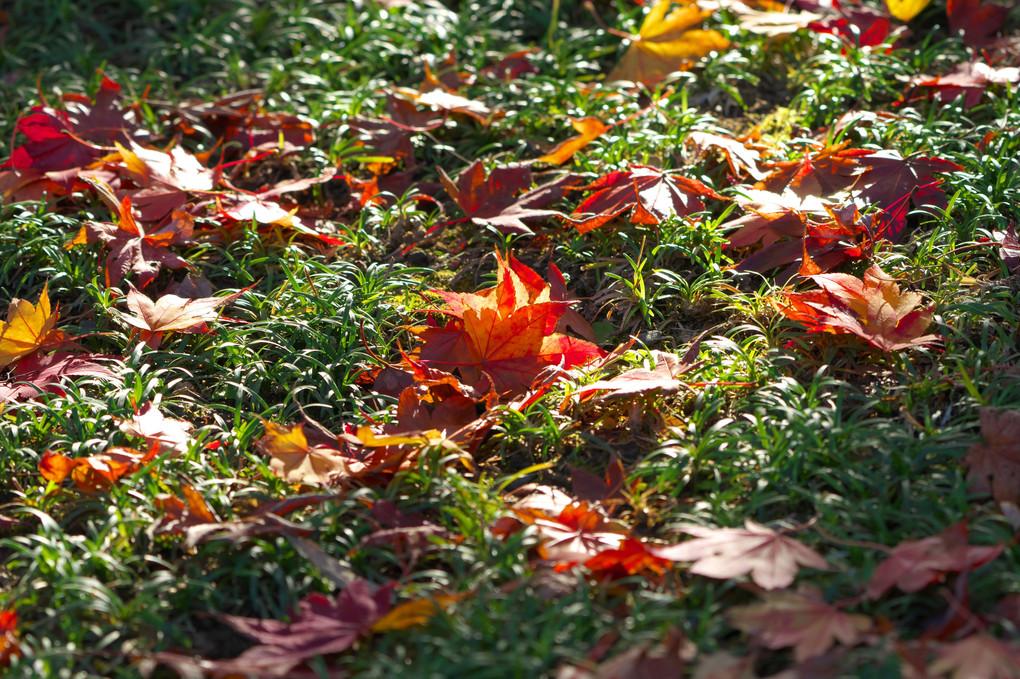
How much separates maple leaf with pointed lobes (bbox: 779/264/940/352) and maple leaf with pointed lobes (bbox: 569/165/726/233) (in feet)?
1.55

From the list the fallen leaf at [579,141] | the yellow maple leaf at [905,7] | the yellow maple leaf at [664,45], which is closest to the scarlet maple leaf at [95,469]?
the fallen leaf at [579,141]

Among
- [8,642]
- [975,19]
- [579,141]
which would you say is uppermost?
[975,19]

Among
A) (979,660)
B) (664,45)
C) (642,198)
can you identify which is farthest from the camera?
(664,45)

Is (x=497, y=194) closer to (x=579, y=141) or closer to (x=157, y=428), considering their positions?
(x=579, y=141)

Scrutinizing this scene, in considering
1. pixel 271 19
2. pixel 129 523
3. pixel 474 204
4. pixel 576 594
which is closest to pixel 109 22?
pixel 271 19

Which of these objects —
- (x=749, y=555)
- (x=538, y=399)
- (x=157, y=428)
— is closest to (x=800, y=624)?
(x=749, y=555)

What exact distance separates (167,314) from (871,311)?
176 cm

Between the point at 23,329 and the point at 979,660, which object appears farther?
the point at 23,329


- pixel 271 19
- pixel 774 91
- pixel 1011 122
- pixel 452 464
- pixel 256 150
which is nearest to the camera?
pixel 452 464

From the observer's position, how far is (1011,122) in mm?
2582

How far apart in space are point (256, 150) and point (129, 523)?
155cm

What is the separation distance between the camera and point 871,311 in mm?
1933

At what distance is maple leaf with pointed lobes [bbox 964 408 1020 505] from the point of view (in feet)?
5.44

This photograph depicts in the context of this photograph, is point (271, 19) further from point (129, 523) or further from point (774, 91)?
point (129, 523)
